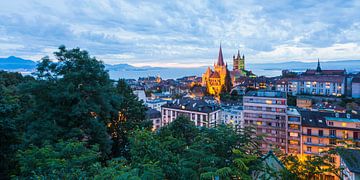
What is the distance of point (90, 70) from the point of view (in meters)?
11.4

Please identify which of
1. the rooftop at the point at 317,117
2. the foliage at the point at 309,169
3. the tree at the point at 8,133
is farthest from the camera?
the rooftop at the point at 317,117

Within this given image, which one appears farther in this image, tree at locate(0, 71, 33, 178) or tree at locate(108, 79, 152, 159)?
tree at locate(108, 79, 152, 159)

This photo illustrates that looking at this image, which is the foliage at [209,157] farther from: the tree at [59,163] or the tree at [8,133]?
the tree at [8,133]

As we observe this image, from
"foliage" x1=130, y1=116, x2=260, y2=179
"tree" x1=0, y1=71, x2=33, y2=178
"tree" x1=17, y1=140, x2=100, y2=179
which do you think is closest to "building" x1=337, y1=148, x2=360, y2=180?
"foliage" x1=130, y1=116, x2=260, y2=179

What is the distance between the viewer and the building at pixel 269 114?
3025 centimetres

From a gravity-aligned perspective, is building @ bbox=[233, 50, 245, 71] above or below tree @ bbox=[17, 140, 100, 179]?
above

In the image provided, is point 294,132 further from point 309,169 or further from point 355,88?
point 355,88

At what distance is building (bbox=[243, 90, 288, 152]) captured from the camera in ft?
99.2

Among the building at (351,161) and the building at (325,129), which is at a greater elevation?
the building at (351,161)

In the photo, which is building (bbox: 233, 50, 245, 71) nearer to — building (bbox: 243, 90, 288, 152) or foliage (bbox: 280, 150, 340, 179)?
building (bbox: 243, 90, 288, 152)

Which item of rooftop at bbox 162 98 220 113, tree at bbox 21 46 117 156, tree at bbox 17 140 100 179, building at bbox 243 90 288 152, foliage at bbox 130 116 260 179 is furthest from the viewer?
rooftop at bbox 162 98 220 113

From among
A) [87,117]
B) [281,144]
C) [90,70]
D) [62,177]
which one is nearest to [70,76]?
[90,70]

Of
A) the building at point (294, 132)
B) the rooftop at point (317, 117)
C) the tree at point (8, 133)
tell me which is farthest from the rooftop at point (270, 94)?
the tree at point (8, 133)

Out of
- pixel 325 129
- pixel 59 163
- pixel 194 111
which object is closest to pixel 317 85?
pixel 325 129
